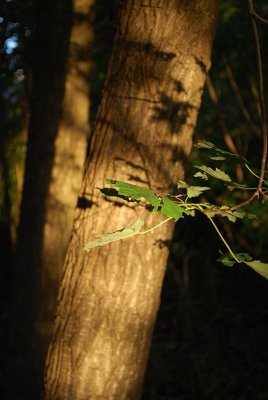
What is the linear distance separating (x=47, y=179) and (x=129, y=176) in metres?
2.08

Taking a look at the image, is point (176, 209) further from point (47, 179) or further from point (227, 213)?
point (47, 179)

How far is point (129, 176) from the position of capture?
5.24ft

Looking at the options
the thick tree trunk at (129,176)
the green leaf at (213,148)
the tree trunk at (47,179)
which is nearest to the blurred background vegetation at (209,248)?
the tree trunk at (47,179)

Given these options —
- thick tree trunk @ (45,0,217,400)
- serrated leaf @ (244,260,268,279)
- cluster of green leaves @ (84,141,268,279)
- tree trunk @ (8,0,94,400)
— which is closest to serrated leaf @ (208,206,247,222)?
cluster of green leaves @ (84,141,268,279)

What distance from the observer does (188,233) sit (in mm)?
6336

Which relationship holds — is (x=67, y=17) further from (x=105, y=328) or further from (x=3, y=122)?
(x=105, y=328)

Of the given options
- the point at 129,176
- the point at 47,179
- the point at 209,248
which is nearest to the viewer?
the point at 129,176

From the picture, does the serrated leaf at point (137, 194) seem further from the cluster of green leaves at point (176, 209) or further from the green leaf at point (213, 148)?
the green leaf at point (213, 148)

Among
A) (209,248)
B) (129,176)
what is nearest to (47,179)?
(129,176)

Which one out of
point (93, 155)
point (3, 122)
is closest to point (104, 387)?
point (93, 155)

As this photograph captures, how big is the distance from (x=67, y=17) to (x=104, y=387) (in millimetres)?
2842

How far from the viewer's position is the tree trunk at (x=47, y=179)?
3.42 metres

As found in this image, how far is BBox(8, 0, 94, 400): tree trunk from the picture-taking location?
11.2 ft

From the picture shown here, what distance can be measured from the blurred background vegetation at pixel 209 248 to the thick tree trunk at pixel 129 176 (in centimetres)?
214
